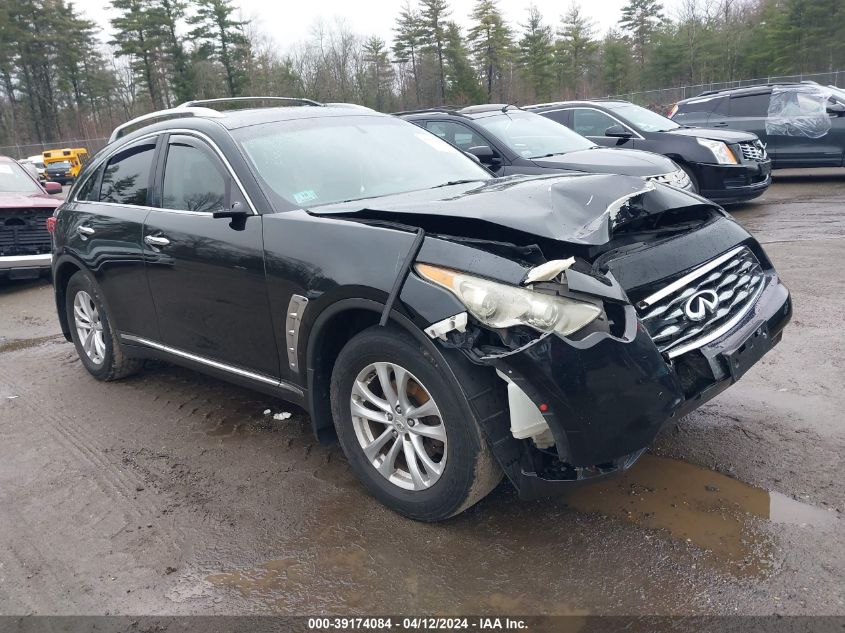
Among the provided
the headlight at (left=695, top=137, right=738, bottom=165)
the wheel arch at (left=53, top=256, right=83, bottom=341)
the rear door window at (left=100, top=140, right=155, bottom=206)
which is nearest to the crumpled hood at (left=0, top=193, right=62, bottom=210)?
the wheel arch at (left=53, top=256, right=83, bottom=341)

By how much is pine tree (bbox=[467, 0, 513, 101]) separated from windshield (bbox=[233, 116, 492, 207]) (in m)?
54.5

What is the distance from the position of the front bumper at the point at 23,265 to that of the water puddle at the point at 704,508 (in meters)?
8.03

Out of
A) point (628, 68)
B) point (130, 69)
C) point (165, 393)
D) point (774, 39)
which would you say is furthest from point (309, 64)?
point (165, 393)

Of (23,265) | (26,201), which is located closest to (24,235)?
(23,265)

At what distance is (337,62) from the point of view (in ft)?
196

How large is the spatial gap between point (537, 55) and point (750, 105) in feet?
155

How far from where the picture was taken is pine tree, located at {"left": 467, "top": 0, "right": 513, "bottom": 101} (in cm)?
5644

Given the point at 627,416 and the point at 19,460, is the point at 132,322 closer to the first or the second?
the point at 19,460

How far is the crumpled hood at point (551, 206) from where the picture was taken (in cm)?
279

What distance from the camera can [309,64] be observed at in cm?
5922

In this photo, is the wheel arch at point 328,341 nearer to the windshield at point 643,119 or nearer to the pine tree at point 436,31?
the windshield at point 643,119

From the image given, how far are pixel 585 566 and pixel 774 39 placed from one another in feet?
168

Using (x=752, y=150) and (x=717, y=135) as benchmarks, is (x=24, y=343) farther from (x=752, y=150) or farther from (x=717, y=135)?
(x=752, y=150)

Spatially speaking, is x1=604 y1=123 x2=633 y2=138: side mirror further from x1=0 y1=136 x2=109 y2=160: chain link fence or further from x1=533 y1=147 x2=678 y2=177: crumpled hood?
x1=0 y1=136 x2=109 y2=160: chain link fence
